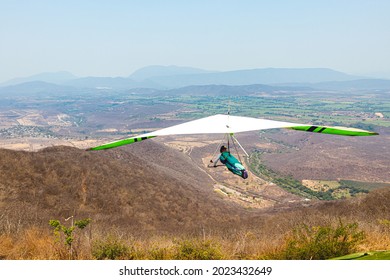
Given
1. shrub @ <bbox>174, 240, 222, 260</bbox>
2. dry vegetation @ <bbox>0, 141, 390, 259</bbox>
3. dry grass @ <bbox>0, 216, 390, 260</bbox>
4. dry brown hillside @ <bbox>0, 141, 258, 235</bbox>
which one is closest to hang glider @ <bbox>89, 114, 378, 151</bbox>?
→ dry grass @ <bbox>0, 216, 390, 260</bbox>

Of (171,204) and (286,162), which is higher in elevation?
(171,204)

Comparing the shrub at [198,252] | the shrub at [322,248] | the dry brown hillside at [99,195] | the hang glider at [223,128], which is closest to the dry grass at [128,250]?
the shrub at [198,252]

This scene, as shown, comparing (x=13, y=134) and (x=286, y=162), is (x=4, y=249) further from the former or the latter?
(x=13, y=134)

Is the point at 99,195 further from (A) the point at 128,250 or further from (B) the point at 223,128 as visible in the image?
(A) the point at 128,250

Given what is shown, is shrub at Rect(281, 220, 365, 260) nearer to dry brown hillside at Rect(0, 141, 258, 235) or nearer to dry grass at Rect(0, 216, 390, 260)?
dry grass at Rect(0, 216, 390, 260)

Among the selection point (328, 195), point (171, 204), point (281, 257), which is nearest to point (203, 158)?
point (328, 195)

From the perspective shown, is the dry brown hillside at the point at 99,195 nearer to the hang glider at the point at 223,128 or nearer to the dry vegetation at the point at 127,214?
the dry vegetation at the point at 127,214
